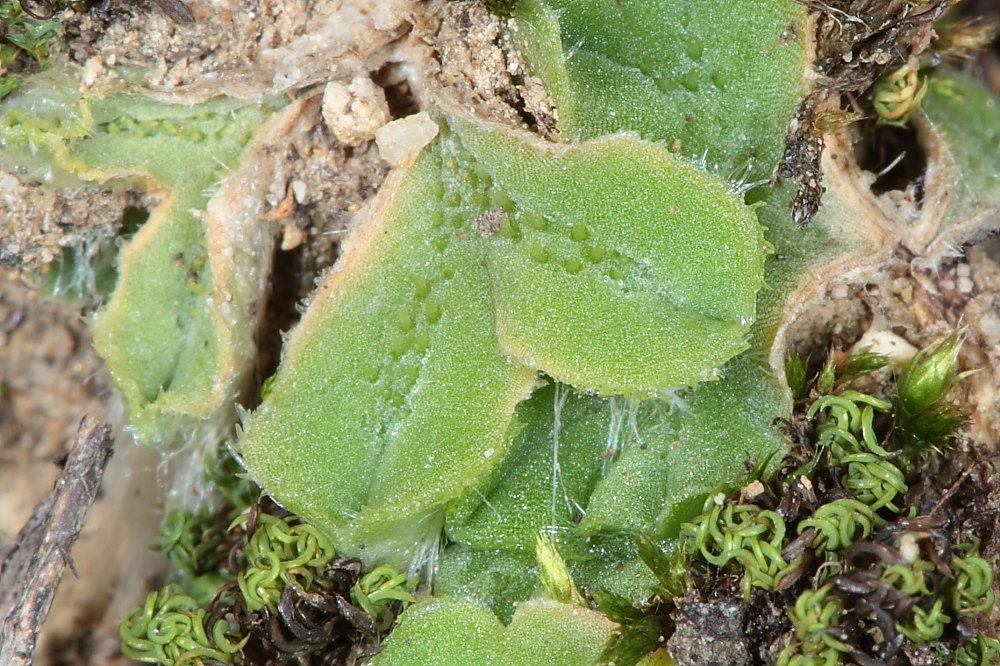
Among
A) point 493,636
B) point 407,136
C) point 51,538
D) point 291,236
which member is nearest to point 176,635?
point 51,538

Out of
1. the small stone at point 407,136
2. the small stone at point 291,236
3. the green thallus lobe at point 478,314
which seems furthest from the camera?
the small stone at point 291,236

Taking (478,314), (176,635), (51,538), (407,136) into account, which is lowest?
(176,635)

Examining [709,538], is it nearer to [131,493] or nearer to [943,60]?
[943,60]

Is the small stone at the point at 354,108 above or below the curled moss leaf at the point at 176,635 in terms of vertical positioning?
above

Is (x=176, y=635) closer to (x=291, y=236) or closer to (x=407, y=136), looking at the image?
(x=291, y=236)

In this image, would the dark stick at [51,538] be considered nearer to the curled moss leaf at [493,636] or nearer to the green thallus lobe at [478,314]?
the green thallus lobe at [478,314]

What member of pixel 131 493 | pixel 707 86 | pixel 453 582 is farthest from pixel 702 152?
pixel 131 493

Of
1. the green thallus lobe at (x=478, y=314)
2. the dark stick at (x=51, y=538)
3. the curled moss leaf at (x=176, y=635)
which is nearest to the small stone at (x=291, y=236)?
the green thallus lobe at (x=478, y=314)

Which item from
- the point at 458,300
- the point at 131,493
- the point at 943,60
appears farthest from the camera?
the point at 131,493
